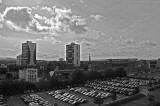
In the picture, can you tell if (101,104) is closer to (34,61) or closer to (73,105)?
(73,105)

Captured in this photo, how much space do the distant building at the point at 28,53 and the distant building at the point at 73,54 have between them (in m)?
7.08

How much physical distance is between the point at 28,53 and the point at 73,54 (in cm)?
914

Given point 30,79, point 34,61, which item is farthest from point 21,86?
point 34,61

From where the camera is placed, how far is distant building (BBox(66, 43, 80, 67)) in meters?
38.8

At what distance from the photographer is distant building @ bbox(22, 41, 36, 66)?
37844 millimetres

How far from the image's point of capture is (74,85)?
22.2 meters

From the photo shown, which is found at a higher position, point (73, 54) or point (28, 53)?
point (28, 53)

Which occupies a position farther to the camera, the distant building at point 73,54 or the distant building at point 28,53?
the distant building at point 73,54

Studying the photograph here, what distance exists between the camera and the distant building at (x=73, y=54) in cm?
3884

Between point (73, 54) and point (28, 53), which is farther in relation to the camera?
point (73, 54)

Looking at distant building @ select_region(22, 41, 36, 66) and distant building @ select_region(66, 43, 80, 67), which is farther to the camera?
distant building @ select_region(66, 43, 80, 67)

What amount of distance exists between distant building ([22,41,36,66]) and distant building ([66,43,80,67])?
23.2 feet

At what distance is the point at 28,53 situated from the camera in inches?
1496

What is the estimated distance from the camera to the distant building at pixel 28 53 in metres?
37.8
